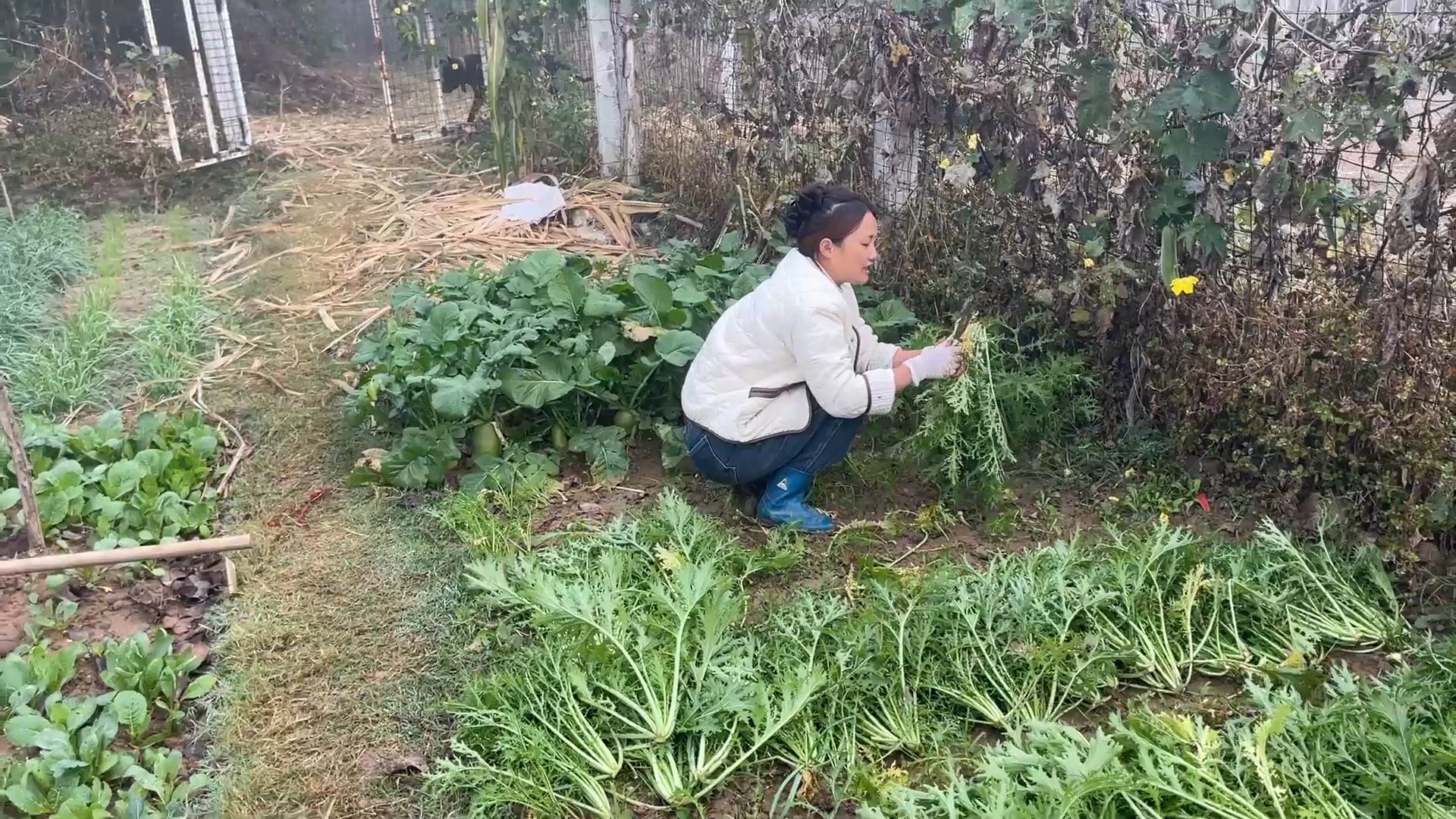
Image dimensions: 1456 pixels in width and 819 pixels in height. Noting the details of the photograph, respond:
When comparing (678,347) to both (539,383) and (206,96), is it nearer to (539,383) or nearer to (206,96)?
(539,383)

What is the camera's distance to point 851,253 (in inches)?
134

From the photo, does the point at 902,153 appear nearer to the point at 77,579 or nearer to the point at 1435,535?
the point at 1435,535

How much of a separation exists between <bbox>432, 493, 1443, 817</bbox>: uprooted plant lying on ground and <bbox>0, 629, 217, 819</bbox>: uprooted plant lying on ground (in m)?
0.77

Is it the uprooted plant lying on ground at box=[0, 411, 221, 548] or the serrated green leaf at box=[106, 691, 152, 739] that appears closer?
the serrated green leaf at box=[106, 691, 152, 739]

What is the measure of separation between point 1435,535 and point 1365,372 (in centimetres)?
52

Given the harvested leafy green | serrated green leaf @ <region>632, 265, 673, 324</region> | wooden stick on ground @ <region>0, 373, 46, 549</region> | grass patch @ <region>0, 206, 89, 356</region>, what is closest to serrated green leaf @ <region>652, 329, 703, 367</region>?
serrated green leaf @ <region>632, 265, 673, 324</region>

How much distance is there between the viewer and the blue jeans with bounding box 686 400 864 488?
12.0 ft

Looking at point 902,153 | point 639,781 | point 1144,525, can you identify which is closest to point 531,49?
point 902,153

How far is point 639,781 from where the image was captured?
2594 millimetres

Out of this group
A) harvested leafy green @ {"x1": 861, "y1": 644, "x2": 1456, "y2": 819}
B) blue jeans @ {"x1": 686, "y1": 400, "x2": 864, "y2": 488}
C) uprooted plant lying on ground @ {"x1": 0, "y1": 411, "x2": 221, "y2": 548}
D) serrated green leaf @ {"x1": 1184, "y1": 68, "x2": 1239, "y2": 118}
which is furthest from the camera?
uprooted plant lying on ground @ {"x1": 0, "y1": 411, "x2": 221, "y2": 548}

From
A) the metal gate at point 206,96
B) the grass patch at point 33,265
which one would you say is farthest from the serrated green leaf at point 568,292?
the metal gate at point 206,96

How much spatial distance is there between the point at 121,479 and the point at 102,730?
147 centimetres

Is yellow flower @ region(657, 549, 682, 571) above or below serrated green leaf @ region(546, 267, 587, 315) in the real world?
below

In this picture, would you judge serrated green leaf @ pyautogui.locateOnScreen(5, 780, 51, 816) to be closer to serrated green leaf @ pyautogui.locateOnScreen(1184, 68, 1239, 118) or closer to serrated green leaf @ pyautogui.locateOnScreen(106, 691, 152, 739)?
serrated green leaf @ pyautogui.locateOnScreen(106, 691, 152, 739)
